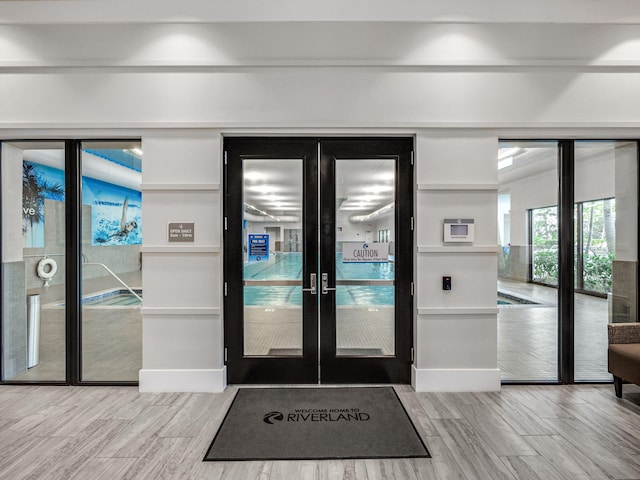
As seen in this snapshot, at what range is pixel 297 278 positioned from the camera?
3506 millimetres

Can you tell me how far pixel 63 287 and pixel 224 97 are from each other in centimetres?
263

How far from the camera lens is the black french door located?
3461 millimetres

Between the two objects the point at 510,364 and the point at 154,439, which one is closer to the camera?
the point at 154,439

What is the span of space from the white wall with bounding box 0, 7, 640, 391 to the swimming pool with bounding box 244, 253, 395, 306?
34cm

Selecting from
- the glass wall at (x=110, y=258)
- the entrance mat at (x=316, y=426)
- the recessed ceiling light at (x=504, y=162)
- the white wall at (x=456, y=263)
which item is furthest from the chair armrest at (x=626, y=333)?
the glass wall at (x=110, y=258)

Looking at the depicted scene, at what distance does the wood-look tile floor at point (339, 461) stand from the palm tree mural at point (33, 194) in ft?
5.74

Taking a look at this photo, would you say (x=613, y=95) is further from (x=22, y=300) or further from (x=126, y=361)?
(x=22, y=300)

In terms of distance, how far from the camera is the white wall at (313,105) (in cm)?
328

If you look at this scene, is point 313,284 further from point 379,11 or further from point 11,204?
point 11,204

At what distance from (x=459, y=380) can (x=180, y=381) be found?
2.83 m

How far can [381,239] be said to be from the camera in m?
3.49

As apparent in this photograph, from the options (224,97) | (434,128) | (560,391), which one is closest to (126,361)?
(224,97)

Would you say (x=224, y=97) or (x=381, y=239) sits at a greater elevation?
(x=224, y=97)

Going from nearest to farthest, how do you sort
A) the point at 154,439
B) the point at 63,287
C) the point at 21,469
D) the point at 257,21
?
1. the point at 21,469
2. the point at 154,439
3. the point at 257,21
4. the point at 63,287
